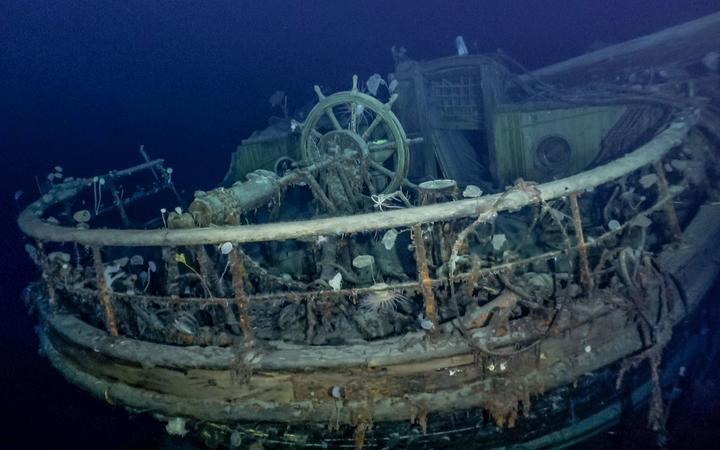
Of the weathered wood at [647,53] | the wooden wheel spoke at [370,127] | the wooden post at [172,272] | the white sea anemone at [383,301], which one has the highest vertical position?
the weathered wood at [647,53]

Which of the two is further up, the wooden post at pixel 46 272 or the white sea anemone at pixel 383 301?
the wooden post at pixel 46 272

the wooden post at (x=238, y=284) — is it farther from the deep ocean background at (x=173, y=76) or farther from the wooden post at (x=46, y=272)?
the wooden post at (x=46, y=272)

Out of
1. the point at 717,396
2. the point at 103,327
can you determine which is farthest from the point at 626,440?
the point at 103,327

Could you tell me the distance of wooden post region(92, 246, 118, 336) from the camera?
349cm

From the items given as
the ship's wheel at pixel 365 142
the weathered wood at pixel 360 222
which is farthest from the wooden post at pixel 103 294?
the ship's wheel at pixel 365 142

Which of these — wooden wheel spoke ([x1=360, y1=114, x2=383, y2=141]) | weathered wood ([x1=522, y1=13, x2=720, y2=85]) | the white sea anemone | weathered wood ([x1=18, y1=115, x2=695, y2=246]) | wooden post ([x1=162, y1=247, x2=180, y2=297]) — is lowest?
the white sea anemone

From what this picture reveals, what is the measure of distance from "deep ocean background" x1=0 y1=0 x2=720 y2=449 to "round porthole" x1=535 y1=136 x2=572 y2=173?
5.42m

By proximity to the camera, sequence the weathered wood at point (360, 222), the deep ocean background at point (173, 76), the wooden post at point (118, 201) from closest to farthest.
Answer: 1. the weathered wood at point (360, 222)
2. the deep ocean background at point (173, 76)
3. the wooden post at point (118, 201)

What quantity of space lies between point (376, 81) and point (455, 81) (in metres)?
2.47

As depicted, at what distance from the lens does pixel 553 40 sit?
39.1 metres

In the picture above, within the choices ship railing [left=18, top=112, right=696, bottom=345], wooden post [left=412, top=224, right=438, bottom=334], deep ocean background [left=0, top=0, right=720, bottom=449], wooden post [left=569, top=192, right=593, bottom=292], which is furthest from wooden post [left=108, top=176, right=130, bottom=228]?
wooden post [left=569, top=192, right=593, bottom=292]

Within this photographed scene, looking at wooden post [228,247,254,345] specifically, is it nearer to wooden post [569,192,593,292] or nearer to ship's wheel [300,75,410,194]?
wooden post [569,192,593,292]

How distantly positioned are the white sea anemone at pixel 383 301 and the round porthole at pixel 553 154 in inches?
243

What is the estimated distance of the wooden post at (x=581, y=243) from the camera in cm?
317
